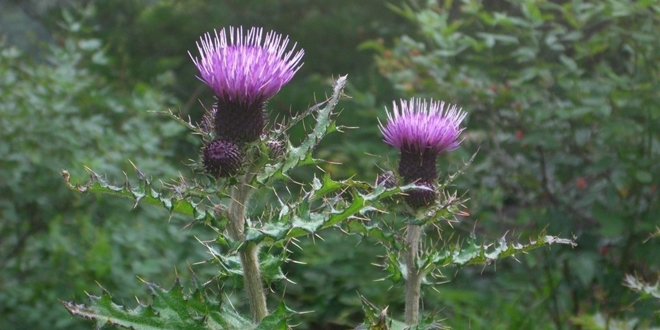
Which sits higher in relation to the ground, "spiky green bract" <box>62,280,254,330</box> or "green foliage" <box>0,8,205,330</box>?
"spiky green bract" <box>62,280,254,330</box>

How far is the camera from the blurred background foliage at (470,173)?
3.99 m

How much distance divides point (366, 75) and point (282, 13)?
5.45 feet

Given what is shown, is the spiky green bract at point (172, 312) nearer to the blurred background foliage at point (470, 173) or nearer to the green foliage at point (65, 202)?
the blurred background foliage at point (470, 173)

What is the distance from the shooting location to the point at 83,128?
180 inches

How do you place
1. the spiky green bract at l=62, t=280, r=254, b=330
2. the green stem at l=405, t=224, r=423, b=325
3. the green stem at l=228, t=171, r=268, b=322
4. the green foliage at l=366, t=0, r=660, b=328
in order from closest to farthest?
the spiky green bract at l=62, t=280, r=254, b=330 < the green stem at l=228, t=171, r=268, b=322 < the green stem at l=405, t=224, r=423, b=325 < the green foliage at l=366, t=0, r=660, b=328

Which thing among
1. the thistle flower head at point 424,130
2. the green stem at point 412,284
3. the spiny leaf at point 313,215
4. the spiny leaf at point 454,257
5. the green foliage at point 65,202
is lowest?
the green foliage at point 65,202

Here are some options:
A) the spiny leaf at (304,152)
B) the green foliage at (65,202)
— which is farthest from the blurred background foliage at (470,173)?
the spiny leaf at (304,152)

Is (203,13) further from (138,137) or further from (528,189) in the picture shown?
(528,189)

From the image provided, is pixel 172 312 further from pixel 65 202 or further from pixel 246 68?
pixel 65 202

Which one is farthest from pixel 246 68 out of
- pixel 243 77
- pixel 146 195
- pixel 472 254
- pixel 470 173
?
pixel 470 173

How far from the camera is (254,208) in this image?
1.70 metres

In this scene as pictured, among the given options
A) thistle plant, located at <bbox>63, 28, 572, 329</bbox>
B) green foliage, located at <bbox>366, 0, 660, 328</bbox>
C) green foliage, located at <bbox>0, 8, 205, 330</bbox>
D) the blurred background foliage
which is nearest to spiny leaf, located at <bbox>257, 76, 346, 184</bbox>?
thistle plant, located at <bbox>63, 28, 572, 329</bbox>

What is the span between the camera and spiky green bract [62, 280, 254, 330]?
1456 mm

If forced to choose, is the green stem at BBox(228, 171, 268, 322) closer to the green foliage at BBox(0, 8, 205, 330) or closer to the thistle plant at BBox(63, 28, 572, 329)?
the thistle plant at BBox(63, 28, 572, 329)
